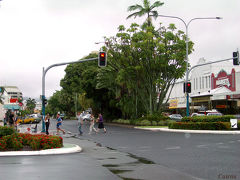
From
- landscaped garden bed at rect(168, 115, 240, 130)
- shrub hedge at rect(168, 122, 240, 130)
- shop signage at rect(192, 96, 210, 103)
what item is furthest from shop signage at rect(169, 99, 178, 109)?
landscaped garden bed at rect(168, 115, 240, 130)

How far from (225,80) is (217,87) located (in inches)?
138

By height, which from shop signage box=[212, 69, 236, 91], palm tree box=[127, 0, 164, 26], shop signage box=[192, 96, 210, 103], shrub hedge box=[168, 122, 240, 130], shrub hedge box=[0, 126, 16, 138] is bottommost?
shrub hedge box=[168, 122, 240, 130]

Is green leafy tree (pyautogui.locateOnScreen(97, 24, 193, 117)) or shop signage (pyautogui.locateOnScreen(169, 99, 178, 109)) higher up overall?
green leafy tree (pyautogui.locateOnScreen(97, 24, 193, 117))

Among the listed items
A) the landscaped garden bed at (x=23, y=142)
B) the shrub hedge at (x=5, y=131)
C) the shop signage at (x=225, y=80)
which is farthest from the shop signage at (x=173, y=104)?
the shrub hedge at (x=5, y=131)

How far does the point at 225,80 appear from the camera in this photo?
6253 cm

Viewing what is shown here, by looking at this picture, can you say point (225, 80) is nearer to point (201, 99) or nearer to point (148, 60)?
point (201, 99)

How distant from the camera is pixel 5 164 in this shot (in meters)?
10.8

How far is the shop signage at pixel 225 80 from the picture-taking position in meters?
61.0

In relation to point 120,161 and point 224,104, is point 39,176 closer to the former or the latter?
point 120,161

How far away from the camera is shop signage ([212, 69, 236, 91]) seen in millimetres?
61025

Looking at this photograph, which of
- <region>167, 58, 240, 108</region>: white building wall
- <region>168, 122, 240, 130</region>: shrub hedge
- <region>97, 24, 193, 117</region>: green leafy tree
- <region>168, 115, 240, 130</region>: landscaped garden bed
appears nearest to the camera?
<region>168, 122, 240, 130</region>: shrub hedge

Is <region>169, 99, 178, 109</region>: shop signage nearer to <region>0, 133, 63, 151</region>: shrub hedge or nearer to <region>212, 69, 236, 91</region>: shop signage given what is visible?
<region>212, 69, 236, 91</region>: shop signage

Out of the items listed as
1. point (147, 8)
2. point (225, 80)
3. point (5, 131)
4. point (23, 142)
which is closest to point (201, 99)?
point (225, 80)

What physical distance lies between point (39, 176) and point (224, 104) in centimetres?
6151
